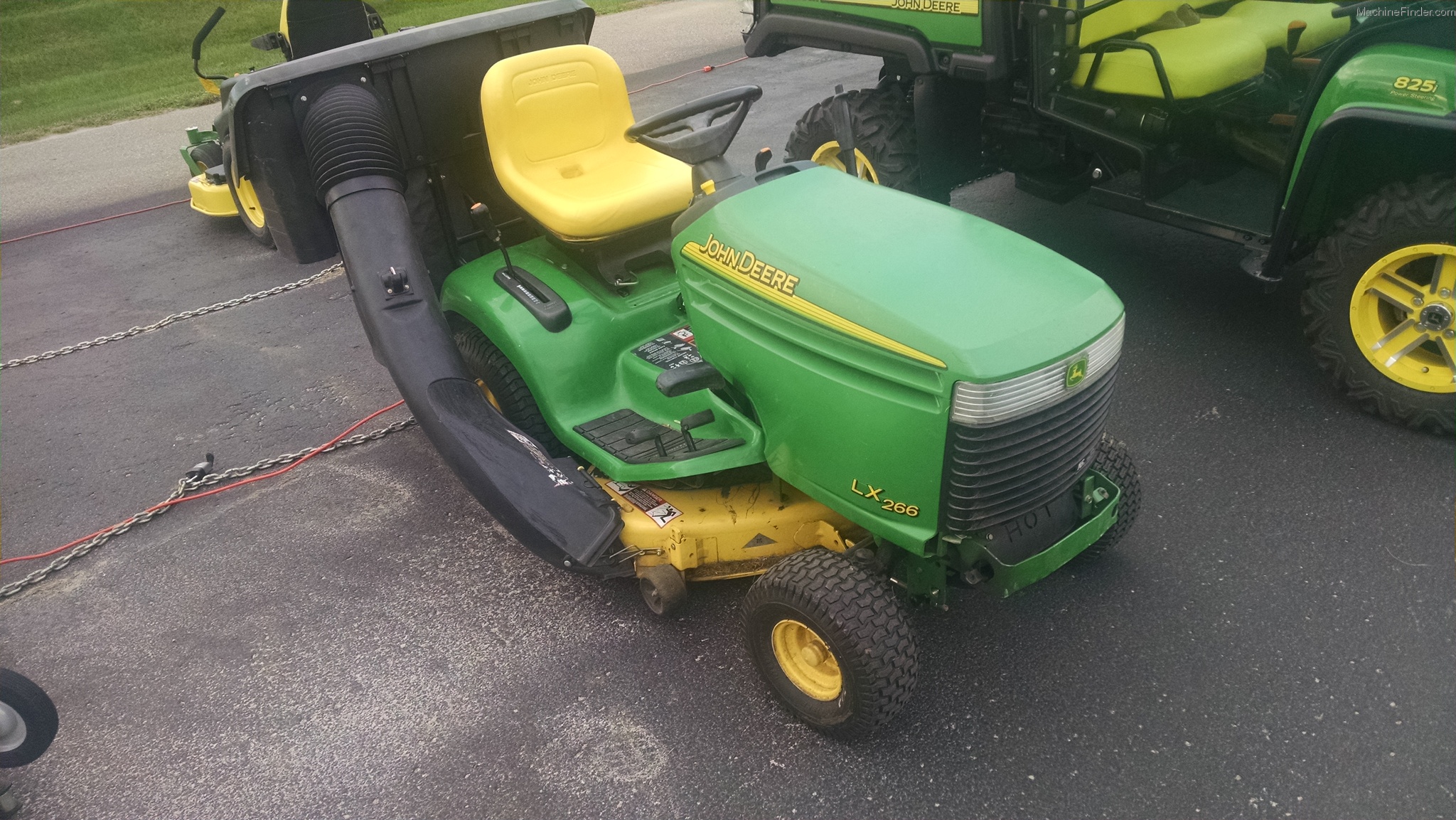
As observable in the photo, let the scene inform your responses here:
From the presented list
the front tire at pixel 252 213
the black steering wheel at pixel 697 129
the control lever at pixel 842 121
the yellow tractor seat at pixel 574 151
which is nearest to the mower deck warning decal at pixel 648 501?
the yellow tractor seat at pixel 574 151

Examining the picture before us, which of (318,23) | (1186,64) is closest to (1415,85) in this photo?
(1186,64)

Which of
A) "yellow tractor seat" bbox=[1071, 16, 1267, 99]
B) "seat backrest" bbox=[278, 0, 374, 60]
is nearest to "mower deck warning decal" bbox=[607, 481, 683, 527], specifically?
"yellow tractor seat" bbox=[1071, 16, 1267, 99]

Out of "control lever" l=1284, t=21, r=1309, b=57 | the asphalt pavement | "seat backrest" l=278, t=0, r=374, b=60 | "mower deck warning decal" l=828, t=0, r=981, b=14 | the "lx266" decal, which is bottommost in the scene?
the asphalt pavement

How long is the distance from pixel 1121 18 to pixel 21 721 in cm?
401

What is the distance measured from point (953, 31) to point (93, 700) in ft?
11.3

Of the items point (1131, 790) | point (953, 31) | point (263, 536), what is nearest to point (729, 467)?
point (1131, 790)

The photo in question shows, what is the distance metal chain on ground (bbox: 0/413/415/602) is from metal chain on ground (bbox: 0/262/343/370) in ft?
4.38

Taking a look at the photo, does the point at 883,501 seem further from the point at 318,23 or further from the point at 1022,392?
the point at 318,23

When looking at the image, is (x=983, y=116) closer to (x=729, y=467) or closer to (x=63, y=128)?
(x=729, y=467)

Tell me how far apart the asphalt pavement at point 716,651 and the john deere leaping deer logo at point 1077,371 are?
47 cm

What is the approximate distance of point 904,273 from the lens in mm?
2035

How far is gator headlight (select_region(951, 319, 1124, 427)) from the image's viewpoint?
1.82m

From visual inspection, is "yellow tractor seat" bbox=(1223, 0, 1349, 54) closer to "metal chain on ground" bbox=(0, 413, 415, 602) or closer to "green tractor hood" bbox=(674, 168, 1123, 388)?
"green tractor hood" bbox=(674, 168, 1123, 388)

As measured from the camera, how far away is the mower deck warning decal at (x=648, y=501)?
8.16 feet
